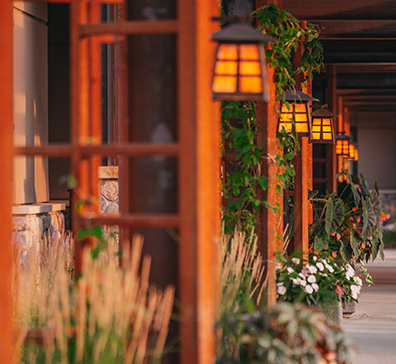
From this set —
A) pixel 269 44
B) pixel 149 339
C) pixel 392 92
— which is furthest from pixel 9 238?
pixel 392 92

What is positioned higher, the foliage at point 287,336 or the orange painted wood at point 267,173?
the orange painted wood at point 267,173

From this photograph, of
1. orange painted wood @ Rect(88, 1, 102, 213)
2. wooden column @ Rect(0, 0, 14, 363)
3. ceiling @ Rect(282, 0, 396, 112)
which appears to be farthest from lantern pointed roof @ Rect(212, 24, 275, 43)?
ceiling @ Rect(282, 0, 396, 112)

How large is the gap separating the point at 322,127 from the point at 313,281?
242cm

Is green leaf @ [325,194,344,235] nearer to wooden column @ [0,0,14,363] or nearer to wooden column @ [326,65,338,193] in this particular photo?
wooden column @ [0,0,14,363]

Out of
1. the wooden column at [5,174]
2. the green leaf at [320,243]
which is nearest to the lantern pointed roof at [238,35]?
the wooden column at [5,174]

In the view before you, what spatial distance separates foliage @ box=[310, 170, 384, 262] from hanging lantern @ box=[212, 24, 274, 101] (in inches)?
153

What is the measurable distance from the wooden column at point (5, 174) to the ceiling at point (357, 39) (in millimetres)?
4672

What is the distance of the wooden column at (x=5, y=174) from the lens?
2.76 meters

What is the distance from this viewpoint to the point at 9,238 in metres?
2.81

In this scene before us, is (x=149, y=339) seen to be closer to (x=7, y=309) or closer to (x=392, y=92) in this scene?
(x=7, y=309)

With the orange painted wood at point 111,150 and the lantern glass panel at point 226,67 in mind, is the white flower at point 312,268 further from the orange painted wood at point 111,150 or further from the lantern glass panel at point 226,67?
the orange painted wood at point 111,150

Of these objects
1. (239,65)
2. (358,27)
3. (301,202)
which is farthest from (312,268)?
(358,27)

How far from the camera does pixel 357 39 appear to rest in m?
9.91

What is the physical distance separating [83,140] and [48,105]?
20.8 ft
